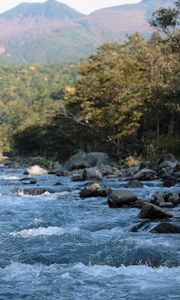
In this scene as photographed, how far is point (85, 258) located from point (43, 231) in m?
3.08

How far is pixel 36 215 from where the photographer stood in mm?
15953

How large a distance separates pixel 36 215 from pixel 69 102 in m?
35.5

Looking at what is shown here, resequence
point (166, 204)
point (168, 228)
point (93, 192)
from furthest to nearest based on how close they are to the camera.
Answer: point (93, 192)
point (166, 204)
point (168, 228)

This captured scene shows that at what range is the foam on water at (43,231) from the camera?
12617 millimetres

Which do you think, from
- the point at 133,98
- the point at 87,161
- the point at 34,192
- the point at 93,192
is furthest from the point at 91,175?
the point at 133,98

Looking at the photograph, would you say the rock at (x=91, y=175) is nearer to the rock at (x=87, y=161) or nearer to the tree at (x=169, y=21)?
the rock at (x=87, y=161)

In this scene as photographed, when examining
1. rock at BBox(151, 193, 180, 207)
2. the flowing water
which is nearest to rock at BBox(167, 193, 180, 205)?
rock at BBox(151, 193, 180, 207)

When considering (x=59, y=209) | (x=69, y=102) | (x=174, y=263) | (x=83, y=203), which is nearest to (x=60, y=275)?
(x=174, y=263)

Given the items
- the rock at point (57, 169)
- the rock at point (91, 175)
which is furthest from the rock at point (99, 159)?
the rock at point (91, 175)

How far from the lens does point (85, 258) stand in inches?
398

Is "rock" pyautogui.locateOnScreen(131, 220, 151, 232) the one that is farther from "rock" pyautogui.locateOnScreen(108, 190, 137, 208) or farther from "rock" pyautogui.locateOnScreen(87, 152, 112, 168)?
"rock" pyautogui.locateOnScreen(87, 152, 112, 168)

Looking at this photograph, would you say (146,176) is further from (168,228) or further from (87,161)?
(87,161)

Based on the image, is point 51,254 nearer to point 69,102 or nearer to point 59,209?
point 59,209

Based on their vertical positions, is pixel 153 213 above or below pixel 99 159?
above
